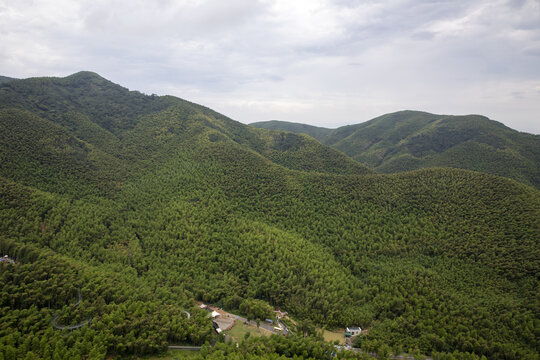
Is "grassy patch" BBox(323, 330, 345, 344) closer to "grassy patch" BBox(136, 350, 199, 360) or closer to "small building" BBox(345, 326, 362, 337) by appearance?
"small building" BBox(345, 326, 362, 337)

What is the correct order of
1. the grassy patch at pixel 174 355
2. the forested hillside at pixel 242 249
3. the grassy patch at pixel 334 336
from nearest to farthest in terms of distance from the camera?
the grassy patch at pixel 174 355, the forested hillside at pixel 242 249, the grassy patch at pixel 334 336

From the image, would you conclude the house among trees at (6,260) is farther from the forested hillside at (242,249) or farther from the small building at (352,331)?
the small building at (352,331)

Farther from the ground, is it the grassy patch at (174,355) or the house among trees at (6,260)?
the house among trees at (6,260)

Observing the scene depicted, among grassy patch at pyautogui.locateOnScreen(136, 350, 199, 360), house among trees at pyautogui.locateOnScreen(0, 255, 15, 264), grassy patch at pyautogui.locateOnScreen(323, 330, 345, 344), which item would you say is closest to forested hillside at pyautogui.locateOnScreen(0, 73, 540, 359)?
grassy patch at pyautogui.locateOnScreen(136, 350, 199, 360)

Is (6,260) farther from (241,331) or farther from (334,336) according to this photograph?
(334,336)

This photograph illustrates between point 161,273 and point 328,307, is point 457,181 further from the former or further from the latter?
point 161,273

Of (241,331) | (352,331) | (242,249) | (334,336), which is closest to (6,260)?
(241,331)

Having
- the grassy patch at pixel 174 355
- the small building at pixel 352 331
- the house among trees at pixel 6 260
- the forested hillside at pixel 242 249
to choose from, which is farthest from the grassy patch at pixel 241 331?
the house among trees at pixel 6 260

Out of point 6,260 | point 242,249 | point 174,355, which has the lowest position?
point 174,355

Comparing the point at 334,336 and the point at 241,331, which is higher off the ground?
the point at 241,331
